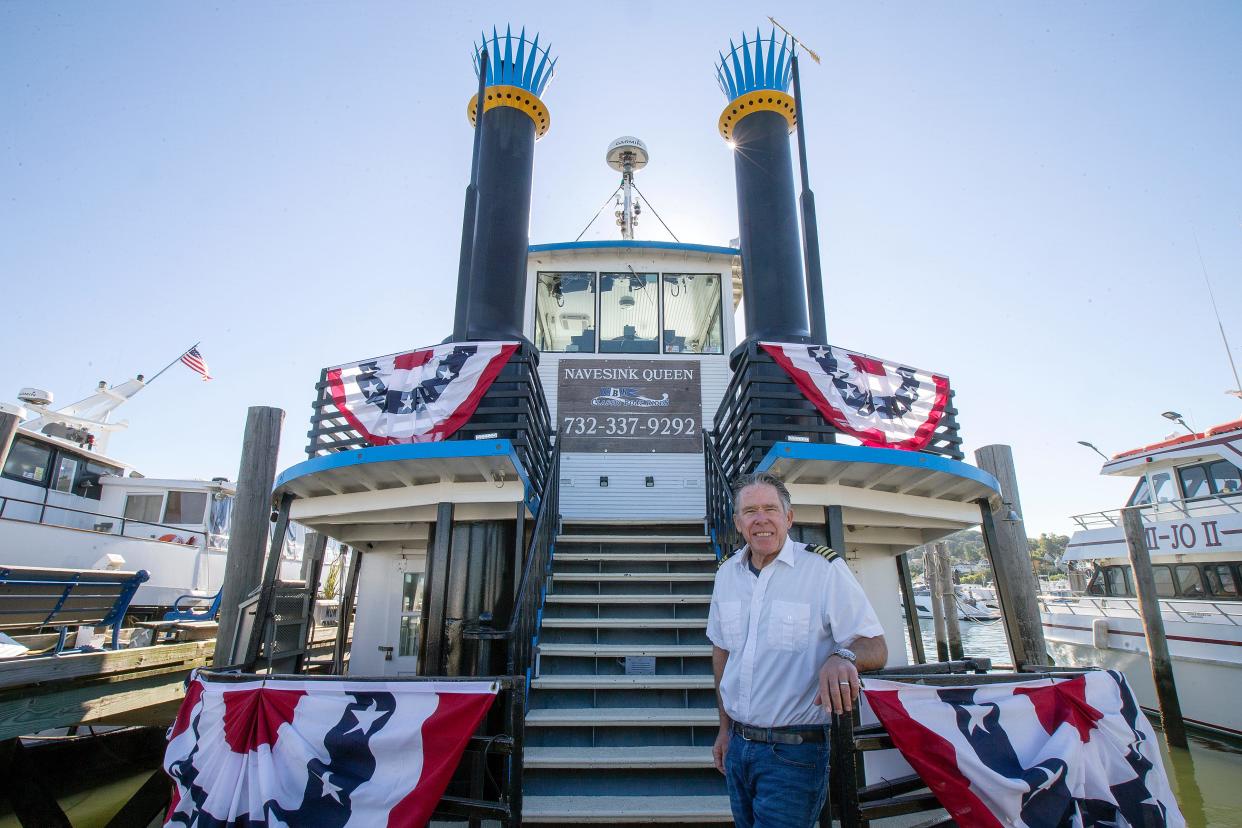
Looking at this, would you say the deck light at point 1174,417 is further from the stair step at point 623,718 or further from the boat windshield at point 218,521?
the boat windshield at point 218,521

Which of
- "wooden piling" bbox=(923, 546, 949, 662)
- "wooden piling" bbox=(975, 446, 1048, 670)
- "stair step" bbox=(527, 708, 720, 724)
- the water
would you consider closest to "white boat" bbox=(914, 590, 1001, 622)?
"wooden piling" bbox=(923, 546, 949, 662)

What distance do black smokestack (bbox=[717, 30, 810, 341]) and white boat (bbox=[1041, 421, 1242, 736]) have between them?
10.2m

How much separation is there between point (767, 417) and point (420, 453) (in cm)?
305

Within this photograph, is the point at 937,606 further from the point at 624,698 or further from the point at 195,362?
the point at 195,362

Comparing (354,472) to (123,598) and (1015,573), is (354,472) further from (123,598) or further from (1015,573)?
(1015,573)

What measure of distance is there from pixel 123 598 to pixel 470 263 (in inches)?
238

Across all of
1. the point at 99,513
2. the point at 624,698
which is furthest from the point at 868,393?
the point at 99,513

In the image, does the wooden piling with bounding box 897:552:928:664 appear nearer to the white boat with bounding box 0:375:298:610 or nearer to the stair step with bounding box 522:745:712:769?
the stair step with bounding box 522:745:712:769

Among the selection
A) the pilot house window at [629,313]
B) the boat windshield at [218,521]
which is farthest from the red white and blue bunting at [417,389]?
the boat windshield at [218,521]

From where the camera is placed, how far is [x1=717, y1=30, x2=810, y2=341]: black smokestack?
7066 millimetres

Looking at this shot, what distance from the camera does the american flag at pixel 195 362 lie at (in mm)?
18562

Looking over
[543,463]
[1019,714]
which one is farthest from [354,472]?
[1019,714]

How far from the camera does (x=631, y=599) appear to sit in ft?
18.4

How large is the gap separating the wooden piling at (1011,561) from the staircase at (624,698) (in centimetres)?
283
